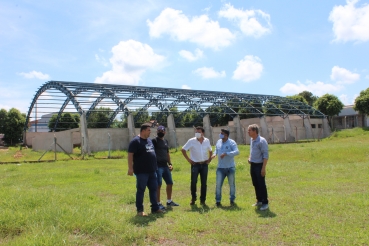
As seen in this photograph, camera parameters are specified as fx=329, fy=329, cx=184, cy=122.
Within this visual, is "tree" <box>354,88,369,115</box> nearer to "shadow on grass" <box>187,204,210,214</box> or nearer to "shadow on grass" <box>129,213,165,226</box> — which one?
"shadow on grass" <box>187,204,210,214</box>

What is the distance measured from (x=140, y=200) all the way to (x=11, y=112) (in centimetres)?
5189

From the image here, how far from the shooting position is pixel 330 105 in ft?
153

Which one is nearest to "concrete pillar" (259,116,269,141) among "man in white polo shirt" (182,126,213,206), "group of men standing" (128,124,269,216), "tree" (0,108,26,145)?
"group of men standing" (128,124,269,216)

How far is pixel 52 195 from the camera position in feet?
23.0

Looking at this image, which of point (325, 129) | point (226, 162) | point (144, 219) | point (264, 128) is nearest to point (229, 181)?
point (226, 162)

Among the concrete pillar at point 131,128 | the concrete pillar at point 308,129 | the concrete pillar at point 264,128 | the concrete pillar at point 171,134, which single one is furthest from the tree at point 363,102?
the concrete pillar at point 131,128

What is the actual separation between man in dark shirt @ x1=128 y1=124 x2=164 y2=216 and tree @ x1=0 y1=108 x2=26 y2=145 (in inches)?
2000

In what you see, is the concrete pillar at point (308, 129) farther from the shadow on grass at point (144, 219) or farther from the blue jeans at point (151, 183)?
the shadow on grass at point (144, 219)

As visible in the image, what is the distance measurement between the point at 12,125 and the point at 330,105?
4737 centimetres

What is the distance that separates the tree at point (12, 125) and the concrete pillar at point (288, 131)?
128ft

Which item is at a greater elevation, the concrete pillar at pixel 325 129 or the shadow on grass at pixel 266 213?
the concrete pillar at pixel 325 129

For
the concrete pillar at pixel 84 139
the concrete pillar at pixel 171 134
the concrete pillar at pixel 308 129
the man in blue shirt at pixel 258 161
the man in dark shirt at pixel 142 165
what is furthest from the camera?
the concrete pillar at pixel 308 129

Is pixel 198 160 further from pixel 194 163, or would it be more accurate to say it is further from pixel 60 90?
pixel 60 90

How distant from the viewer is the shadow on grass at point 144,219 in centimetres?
568
